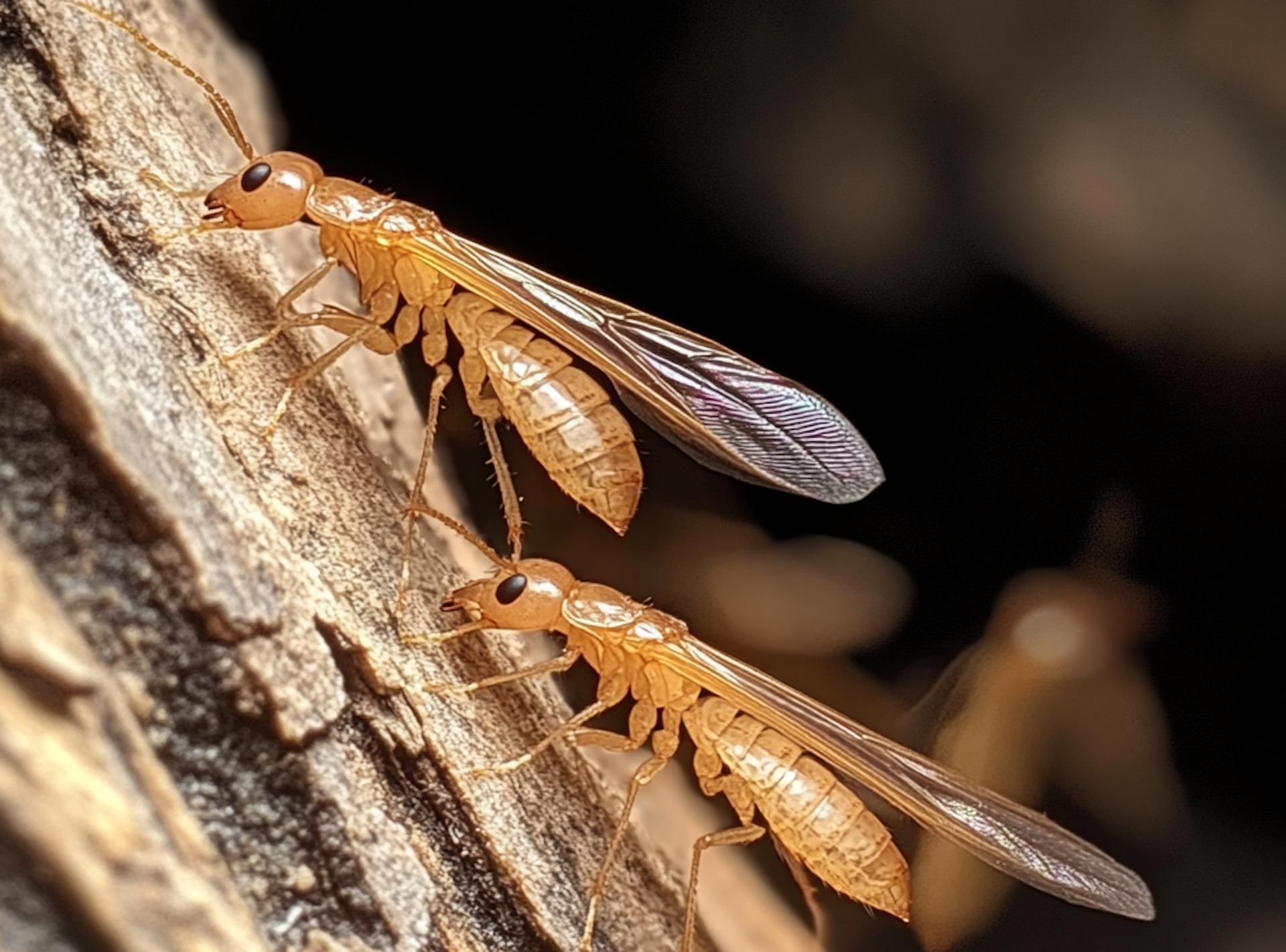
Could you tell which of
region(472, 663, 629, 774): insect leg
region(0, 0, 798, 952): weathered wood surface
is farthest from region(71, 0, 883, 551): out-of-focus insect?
region(472, 663, 629, 774): insect leg

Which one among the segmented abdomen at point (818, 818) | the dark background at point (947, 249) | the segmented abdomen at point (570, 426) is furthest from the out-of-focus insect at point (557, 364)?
the dark background at point (947, 249)

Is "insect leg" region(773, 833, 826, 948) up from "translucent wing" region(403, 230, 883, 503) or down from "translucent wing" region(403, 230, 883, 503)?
down

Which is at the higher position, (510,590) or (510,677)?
(510,590)

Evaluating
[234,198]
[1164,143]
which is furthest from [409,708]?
[1164,143]

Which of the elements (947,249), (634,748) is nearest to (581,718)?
A: (634,748)

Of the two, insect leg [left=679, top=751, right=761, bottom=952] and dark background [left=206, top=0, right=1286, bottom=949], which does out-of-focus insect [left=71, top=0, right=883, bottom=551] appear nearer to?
insect leg [left=679, top=751, right=761, bottom=952]

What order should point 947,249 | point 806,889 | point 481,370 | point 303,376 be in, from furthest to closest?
point 947,249, point 806,889, point 481,370, point 303,376

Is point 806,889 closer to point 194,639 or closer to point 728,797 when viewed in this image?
point 728,797
